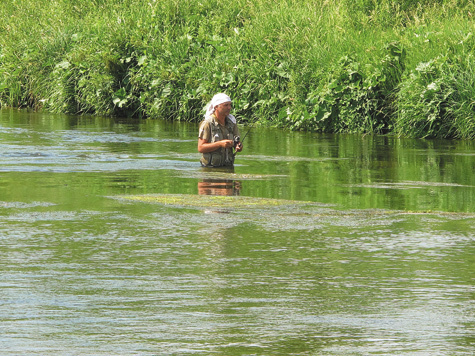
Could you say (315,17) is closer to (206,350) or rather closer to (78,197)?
(78,197)

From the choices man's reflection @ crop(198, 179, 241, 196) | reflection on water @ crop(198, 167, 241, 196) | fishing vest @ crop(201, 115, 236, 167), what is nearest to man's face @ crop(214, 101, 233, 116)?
fishing vest @ crop(201, 115, 236, 167)

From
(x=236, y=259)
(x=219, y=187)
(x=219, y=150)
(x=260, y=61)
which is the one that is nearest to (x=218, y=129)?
(x=219, y=150)

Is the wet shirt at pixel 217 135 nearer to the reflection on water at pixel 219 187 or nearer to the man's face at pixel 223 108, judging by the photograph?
the man's face at pixel 223 108

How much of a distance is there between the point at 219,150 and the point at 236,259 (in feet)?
20.5

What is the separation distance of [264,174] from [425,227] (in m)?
4.61

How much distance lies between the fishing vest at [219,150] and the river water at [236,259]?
0.23 m

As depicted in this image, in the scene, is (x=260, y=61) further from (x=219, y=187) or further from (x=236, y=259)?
(x=236, y=259)

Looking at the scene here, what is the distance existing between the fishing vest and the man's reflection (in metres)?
1.03

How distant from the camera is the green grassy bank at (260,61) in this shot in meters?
18.1

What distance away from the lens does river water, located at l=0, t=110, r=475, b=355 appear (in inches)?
203

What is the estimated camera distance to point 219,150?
13.3 metres

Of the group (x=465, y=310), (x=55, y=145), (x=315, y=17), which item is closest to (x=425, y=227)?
(x=465, y=310)

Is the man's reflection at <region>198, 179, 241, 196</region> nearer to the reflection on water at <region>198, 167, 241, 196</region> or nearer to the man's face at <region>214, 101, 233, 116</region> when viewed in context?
the reflection on water at <region>198, 167, 241, 196</region>

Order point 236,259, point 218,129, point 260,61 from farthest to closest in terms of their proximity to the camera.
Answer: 1. point 260,61
2. point 218,129
3. point 236,259
